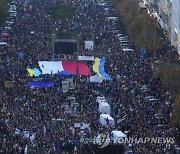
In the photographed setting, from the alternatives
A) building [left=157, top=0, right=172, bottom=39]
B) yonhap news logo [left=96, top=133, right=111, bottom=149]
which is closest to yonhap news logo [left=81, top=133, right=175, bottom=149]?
yonhap news logo [left=96, top=133, right=111, bottom=149]

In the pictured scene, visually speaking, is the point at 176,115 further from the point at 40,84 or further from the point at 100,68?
the point at 100,68

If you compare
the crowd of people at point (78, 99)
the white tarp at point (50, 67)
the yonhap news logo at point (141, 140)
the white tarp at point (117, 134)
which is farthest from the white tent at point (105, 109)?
the white tarp at point (50, 67)

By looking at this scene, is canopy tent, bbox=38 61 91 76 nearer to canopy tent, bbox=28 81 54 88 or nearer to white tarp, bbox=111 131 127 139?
canopy tent, bbox=28 81 54 88

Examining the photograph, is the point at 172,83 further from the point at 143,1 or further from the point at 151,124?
the point at 143,1

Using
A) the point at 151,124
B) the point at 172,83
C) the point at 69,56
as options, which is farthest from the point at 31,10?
the point at 151,124

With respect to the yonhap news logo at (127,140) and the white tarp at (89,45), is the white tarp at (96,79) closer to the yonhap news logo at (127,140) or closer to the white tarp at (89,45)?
the white tarp at (89,45)

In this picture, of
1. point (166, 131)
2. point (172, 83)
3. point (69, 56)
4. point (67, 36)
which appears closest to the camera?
point (166, 131)
